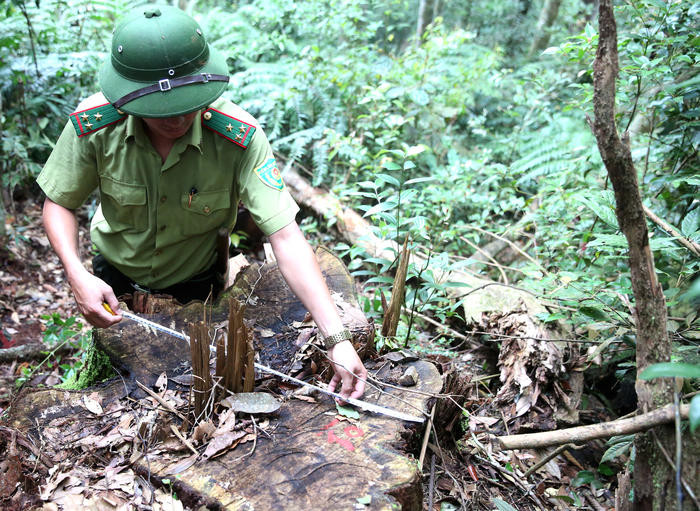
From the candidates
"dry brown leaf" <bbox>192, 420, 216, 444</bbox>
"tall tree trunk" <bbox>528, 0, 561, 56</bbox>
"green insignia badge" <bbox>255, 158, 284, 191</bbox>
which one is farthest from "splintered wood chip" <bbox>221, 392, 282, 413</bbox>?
"tall tree trunk" <bbox>528, 0, 561, 56</bbox>

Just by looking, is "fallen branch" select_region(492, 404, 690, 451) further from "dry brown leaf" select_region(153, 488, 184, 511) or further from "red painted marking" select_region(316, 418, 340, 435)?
"dry brown leaf" select_region(153, 488, 184, 511)

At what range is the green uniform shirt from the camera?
2594mm

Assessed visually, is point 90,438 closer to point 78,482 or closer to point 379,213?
point 78,482

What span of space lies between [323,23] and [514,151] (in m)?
3.00

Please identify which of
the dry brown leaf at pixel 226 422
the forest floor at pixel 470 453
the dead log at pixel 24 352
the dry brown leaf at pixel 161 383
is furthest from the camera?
the dead log at pixel 24 352

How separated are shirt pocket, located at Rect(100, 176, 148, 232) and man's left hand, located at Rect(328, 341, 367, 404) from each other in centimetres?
150

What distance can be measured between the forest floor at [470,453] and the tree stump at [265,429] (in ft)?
0.40

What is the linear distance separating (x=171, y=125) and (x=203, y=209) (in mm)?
588

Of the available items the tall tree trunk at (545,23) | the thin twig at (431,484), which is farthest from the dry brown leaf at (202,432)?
the tall tree trunk at (545,23)

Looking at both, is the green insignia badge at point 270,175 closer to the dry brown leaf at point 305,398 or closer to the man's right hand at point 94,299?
the man's right hand at point 94,299

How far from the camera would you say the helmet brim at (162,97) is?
2.23m

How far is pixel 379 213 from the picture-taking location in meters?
2.75

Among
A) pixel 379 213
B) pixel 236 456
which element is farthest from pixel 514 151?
pixel 236 456

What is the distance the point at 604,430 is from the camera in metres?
1.46
